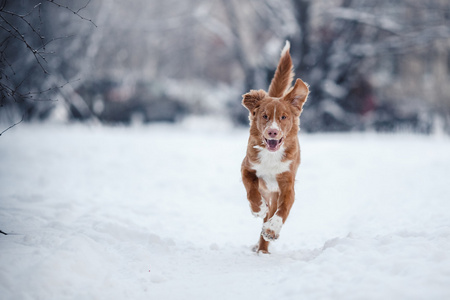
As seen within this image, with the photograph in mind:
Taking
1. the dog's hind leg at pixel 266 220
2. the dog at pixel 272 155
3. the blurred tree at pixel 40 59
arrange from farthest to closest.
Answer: the blurred tree at pixel 40 59
the dog's hind leg at pixel 266 220
the dog at pixel 272 155

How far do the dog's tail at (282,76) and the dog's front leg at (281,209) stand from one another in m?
1.39

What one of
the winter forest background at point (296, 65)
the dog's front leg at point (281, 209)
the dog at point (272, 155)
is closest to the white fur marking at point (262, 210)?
the dog at point (272, 155)

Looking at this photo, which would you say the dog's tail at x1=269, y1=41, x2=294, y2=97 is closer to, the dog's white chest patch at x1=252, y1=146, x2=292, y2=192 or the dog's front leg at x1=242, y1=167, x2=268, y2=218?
the dog's white chest patch at x1=252, y1=146, x2=292, y2=192

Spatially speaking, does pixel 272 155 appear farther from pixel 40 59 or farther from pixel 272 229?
pixel 40 59

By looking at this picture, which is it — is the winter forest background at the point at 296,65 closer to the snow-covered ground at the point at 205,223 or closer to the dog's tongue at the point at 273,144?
the snow-covered ground at the point at 205,223

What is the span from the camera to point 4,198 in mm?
5875

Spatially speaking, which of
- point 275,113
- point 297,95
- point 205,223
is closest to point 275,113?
point 275,113

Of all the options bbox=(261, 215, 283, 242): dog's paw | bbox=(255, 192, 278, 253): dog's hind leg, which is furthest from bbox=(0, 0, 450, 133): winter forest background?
bbox=(261, 215, 283, 242): dog's paw

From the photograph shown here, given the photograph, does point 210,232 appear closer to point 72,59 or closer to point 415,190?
point 415,190

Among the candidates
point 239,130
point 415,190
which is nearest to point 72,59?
point 239,130

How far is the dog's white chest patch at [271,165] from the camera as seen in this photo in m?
4.34

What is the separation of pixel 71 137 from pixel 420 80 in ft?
55.5

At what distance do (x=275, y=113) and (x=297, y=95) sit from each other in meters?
0.46

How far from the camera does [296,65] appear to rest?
16.6 meters
